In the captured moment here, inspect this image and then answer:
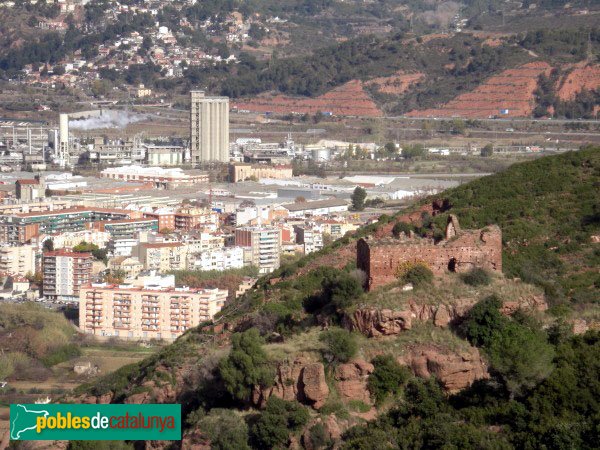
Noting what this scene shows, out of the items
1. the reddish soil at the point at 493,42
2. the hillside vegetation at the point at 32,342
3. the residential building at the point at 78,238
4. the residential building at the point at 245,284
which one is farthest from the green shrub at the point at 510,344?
the reddish soil at the point at 493,42

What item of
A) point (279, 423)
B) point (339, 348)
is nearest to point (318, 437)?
point (279, 423)

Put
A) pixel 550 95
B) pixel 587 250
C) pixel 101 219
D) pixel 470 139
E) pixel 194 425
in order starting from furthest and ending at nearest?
Result: pixel 550 95
pixel 470 139
pixel 101 219
pixel 587 250
pixel 194 425

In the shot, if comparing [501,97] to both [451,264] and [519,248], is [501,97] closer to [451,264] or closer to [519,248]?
[519,248]

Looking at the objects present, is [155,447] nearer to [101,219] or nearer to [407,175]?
[101,219]

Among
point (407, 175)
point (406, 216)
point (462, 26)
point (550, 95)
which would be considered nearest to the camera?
point (406, 216)

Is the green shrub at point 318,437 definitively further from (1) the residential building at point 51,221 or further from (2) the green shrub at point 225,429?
(1) the residential building at point 51,221

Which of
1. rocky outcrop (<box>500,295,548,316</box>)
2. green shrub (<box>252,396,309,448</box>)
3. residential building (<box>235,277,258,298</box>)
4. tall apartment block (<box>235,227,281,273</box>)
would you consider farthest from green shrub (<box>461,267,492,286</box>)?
tall apartment block (<box>235,227,281,273</box>)

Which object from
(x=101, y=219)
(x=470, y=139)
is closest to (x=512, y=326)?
(x=101, y=219)

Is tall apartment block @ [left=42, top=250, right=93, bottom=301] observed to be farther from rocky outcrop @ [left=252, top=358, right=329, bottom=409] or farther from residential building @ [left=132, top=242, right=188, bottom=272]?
rocky outcrop @ [left=252, top=358, right=329, bottom=409]
